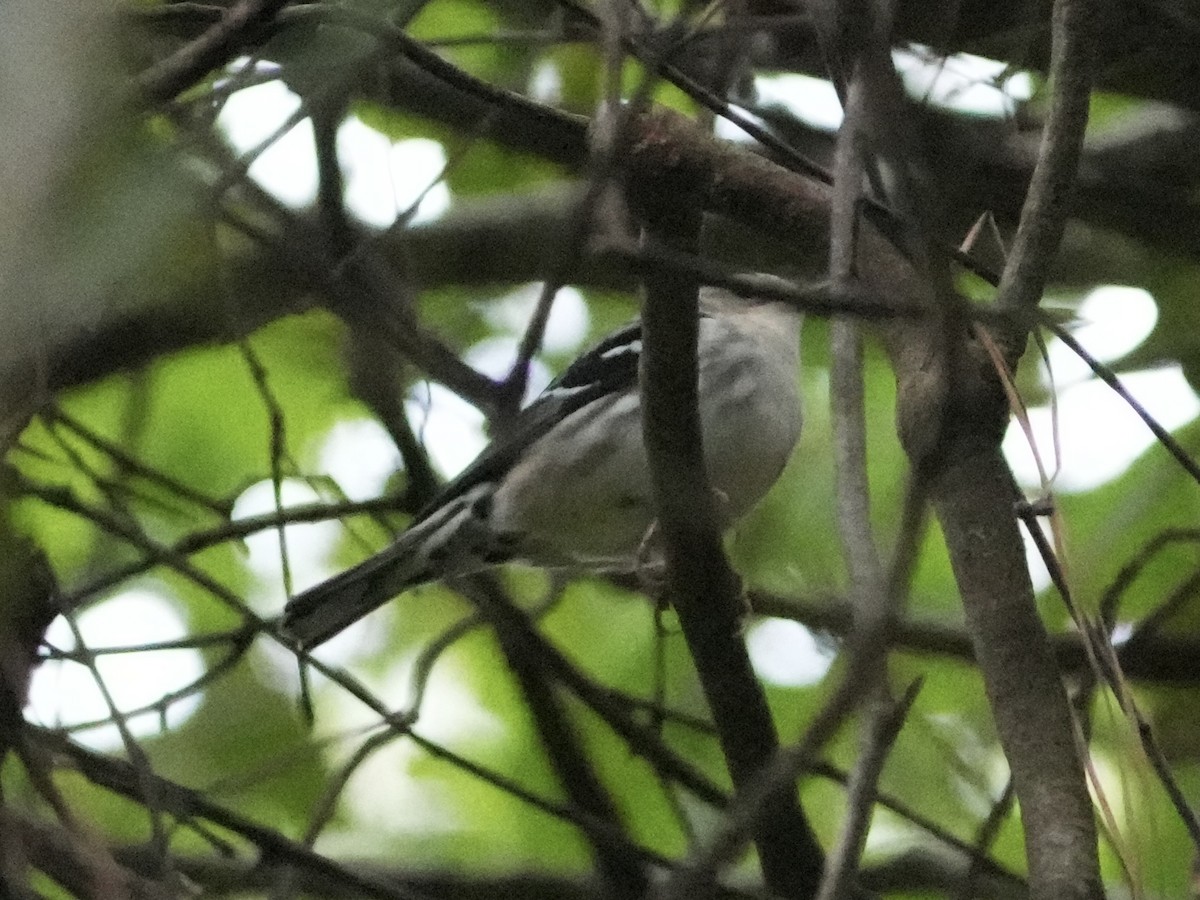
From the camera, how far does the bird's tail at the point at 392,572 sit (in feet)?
11.9

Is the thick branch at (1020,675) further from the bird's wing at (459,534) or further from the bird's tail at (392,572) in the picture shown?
the bird's tail at (392,572)

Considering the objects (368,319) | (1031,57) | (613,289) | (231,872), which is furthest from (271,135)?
(1031,57)

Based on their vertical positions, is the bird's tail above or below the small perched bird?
below

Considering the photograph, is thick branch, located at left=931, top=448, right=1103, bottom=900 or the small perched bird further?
the small perched bird

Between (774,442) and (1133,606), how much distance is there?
35.2 inches

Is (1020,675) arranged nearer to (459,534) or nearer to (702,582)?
(702,582)

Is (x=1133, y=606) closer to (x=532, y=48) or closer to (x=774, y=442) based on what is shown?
(x=774, y=442)

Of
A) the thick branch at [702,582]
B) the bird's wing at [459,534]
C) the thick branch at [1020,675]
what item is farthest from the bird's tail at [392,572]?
the thick branch at [1020,675]

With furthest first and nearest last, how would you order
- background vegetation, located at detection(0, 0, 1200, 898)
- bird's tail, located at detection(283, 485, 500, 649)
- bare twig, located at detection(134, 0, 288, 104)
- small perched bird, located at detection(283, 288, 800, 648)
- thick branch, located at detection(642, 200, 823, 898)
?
small perched bird, located at detection(283, 288, 800, 648) → bird's tail, located at detection(283, 485, 500, 649) → thick branch, located at detection(642, 200, 823, 898) → bare twig, located at detection(134, 0, 288, 104) → background vegetation, located at detection(0, 0, 1200, 898)

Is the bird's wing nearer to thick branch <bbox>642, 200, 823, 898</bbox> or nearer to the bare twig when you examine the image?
thick branch <bbox>642, 200, 823, 898</bbox>

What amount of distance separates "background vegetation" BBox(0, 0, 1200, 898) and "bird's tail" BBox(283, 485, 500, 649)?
134mm

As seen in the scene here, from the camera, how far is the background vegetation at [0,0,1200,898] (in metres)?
1.43

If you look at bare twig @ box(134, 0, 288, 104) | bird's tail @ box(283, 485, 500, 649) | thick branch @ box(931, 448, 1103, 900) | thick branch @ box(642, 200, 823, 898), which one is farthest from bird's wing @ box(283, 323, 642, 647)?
bare twig @ box(134, 0, 288, 104)

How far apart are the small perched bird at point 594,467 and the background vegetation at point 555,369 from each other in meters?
0.14
